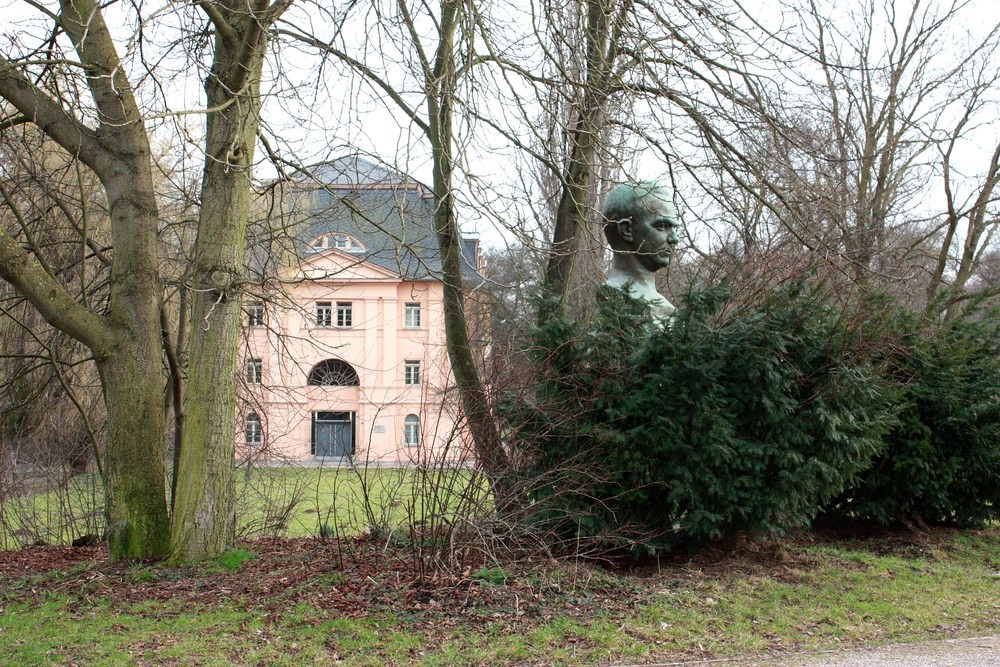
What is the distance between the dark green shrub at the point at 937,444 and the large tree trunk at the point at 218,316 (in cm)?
664

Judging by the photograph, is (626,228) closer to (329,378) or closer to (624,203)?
(624,203)

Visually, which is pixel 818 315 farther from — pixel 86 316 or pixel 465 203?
pixel 86 316

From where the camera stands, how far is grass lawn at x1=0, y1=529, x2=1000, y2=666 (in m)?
5.54

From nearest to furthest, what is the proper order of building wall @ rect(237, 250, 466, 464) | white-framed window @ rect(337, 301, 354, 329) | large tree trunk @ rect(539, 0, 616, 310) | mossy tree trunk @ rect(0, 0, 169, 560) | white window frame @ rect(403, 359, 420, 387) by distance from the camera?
building wall @ rect(237, 250, 466, 464) → mossy tree trunk @ rect(0, 0, 169, 560) → large tree trunk @ rect(539, 0, 616, 310) → white window frame @ rect(403, 359, 420, 387) → white-framed window @ rect(337, 301, 354, 329)

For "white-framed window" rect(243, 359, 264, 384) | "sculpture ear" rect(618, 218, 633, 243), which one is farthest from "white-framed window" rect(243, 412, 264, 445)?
"sculpture ear" rect(618, 218, 633, 243)

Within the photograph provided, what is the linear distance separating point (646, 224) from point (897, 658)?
507cm

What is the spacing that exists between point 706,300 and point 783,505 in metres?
1.91

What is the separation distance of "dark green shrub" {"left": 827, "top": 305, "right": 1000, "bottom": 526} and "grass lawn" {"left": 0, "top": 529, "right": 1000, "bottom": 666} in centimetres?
139

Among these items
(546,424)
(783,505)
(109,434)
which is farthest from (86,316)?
(783,505)

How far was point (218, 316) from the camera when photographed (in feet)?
26.7

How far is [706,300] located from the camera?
7812mm

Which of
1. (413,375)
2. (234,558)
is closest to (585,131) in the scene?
(234,558)

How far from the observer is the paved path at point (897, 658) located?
550 cm

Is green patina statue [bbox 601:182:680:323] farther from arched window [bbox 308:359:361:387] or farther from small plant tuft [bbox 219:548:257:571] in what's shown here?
small plant tuft [bbox 219:548:257:571]
